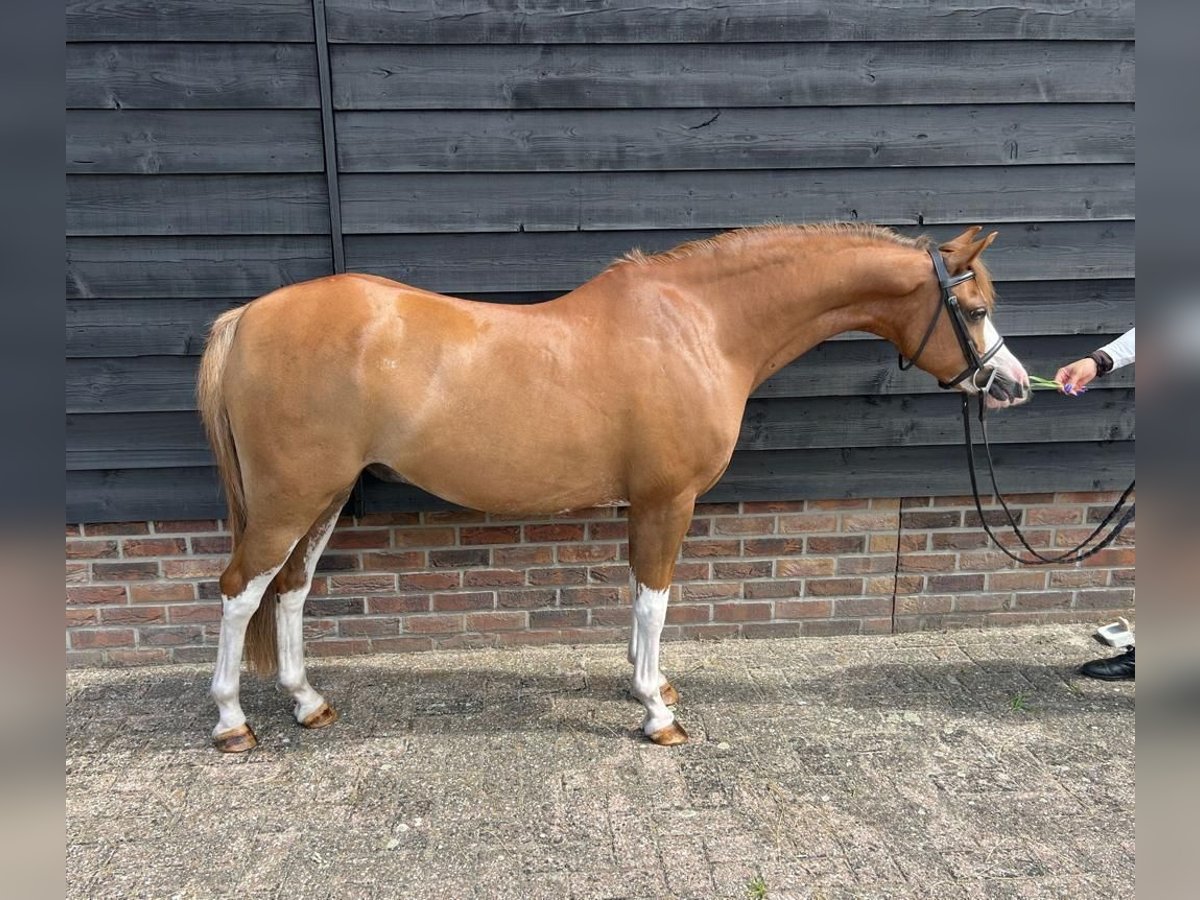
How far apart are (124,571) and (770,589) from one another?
2.85 metres

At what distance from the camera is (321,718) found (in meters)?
2.86

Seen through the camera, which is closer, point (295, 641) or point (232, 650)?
point (232, 650)

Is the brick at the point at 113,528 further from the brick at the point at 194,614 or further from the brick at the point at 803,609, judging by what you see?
the brick at the point at 803,609

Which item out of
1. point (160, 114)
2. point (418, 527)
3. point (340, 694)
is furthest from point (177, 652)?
point (160, 114)

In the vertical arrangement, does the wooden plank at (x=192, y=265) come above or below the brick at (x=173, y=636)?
above

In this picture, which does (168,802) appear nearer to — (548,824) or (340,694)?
(340,694)

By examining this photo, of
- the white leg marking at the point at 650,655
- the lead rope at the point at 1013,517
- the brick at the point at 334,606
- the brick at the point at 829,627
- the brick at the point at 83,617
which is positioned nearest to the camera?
the white leg marking at the point at 650,655

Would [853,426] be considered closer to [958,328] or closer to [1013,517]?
[958,328]

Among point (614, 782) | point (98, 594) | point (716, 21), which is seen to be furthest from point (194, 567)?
point (716, 21)

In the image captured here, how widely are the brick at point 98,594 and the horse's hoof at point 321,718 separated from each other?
3.57 feet

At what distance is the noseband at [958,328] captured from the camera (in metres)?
2.59

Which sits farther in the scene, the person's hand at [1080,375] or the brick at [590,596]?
the brick at [590,596]

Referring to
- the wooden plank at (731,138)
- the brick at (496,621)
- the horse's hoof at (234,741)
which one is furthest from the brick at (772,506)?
the horse's hoof at (234,741)
